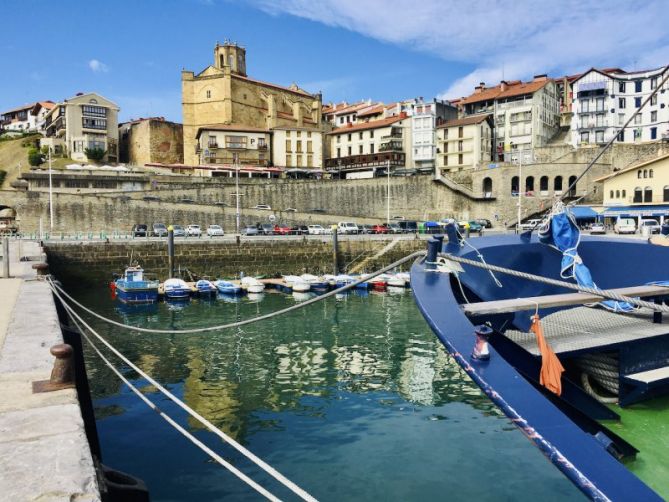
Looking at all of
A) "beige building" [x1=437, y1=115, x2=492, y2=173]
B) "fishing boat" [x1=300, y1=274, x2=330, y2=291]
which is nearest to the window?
"beige building" [x1=437, y1=115, x2=492, y2=173]

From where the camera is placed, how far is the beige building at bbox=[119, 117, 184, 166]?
73.2 m

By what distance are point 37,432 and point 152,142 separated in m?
74.3

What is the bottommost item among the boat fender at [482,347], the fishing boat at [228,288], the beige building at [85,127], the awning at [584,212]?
the fishing boat at [228,288]

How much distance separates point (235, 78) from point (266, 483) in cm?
7235

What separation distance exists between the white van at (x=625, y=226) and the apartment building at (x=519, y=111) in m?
24.0

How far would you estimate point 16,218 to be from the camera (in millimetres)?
44125

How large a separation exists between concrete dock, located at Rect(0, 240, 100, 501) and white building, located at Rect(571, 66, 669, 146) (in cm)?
6517

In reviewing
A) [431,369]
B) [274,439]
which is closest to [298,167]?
[431,369]

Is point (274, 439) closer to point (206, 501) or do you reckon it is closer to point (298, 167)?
point (206, 501)

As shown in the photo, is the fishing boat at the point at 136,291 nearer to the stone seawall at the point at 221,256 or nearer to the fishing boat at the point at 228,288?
the fishing boat at the point at 228,288

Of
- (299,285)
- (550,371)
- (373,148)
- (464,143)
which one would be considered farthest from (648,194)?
(550,371)

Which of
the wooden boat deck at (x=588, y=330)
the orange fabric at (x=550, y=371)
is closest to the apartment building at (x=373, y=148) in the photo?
the wooden boat deck at (x=588, y=330)

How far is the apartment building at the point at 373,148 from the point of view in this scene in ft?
222

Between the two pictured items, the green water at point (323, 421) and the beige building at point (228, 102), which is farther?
the beige building at point (228, 102)
